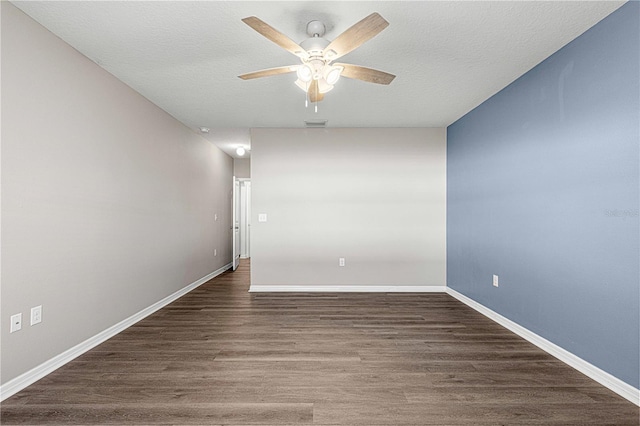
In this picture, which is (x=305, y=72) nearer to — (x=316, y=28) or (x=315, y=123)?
(x=316, y=28)

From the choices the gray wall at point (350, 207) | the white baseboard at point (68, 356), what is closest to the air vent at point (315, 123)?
the gray wall at point (350, 207)

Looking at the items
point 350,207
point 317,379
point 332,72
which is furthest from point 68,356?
point 350,207

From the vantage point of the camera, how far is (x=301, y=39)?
2.31 m

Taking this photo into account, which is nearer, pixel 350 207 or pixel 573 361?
pixel 573 361

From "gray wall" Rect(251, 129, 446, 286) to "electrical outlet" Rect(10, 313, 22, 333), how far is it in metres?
2.82

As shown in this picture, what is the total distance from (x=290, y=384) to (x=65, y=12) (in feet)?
9.55

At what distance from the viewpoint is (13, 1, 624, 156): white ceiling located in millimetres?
1971

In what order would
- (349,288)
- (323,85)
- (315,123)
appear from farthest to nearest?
(349,288) < (315,123) < (323,85)

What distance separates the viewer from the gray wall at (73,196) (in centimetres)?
197

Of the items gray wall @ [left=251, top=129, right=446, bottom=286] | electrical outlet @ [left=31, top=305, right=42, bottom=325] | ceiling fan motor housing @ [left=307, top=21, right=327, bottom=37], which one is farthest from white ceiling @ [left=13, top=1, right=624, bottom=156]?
electrical outlet @ [left=31, top=305, right=42, bottom=325]

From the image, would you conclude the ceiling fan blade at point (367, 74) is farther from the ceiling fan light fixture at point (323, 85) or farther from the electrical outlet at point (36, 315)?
the electrical outlet at point (36, 315)

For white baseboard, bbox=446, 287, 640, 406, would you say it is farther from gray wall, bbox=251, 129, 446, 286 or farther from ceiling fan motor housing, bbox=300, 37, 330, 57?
ceiling fan motor housing, bbox=300, 37, 330, 57

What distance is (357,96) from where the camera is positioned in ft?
11.1

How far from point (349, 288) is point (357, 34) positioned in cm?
Result: 358
